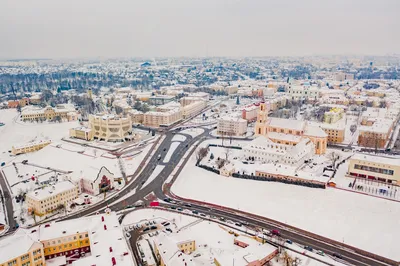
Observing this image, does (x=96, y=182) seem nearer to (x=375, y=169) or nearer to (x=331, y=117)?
(x=375, y=169)

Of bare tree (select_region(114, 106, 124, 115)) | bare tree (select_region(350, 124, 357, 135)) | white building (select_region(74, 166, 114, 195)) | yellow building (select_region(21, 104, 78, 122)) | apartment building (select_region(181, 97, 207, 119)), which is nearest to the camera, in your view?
white building (select_region(74, 166, 114, 195))

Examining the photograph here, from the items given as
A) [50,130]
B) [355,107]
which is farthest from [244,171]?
[355,107]

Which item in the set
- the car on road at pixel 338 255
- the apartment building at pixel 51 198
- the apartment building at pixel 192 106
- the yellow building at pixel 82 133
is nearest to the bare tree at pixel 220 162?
the apartment building at pixel 51 198

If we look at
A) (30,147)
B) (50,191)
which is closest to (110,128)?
(30,147)

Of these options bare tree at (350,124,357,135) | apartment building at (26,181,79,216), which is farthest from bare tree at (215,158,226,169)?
bare tree at (350,124,357,135)

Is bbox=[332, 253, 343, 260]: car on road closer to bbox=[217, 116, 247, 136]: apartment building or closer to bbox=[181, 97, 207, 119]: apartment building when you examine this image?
bbox=[217, 116, 247, 136]: apartment building

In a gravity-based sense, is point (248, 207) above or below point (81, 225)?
below

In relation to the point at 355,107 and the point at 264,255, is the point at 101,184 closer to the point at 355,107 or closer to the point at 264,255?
the point at 264,255
